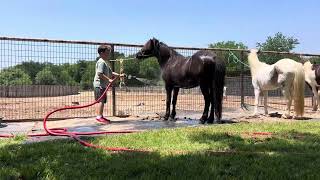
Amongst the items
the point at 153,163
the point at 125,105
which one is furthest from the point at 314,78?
the point at 153,163

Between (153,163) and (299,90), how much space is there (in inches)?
296

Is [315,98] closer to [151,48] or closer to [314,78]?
[314,78]

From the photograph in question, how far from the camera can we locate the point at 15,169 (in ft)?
19.0

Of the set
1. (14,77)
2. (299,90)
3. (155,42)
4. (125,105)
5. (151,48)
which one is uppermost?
(155,42)

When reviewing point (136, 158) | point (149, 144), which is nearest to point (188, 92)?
point (149, 144)

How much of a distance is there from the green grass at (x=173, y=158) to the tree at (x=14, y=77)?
4.72 meters

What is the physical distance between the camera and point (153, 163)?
6.00 metres

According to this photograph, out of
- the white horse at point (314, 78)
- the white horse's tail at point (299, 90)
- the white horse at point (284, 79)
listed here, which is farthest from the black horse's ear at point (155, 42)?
the white horse at point (314, 78)

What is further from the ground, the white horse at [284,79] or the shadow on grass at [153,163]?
the white horse at [284,79]

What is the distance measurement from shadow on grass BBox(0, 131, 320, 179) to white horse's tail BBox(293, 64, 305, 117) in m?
5.29

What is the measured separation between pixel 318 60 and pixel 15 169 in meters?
15.4

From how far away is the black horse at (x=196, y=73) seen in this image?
36.2ft

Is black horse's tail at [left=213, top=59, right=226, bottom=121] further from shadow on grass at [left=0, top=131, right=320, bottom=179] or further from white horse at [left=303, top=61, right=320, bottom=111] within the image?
Answer: white horse at [left=303, top=61, right=320, bottom=111]

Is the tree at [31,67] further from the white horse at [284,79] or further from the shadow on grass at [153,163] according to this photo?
the white horse at [284,79]
